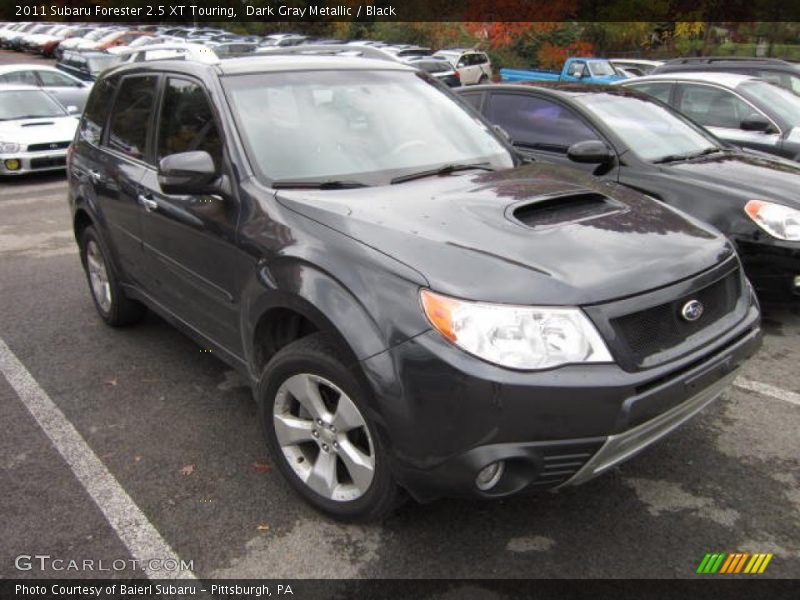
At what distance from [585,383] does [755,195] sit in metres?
3.15

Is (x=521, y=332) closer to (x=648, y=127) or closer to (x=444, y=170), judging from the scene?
(x=444, y=170)

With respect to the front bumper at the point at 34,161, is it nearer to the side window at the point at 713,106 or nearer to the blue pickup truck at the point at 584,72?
the side window at the point at 713,106

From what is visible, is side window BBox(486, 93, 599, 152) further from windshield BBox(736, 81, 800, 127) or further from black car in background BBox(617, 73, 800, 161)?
windshield BBox(736, 81, 800, 127)

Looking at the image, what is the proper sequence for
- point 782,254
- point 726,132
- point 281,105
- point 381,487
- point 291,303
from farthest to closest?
point 726,132 → point 782,254 → point 281,105 → point 291,303 → point 381,487

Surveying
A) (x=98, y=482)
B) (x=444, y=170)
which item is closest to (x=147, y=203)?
(x=98, y=482)

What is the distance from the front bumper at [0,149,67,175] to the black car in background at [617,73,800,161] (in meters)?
A: 8.90

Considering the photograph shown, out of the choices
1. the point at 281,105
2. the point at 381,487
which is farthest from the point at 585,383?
the point at 281,105

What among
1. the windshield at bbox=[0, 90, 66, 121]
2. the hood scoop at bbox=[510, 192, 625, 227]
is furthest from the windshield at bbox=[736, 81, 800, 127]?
the windshield at bbox=[0, 90, 66, 121]

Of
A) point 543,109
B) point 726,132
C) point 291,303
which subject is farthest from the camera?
point 726,132

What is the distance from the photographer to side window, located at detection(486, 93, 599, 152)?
5527 mm

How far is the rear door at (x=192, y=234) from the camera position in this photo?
3.18 metres

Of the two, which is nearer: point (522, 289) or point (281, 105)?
point (522, 289)

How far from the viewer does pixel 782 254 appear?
177 inches

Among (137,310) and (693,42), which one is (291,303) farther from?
(693,42)
